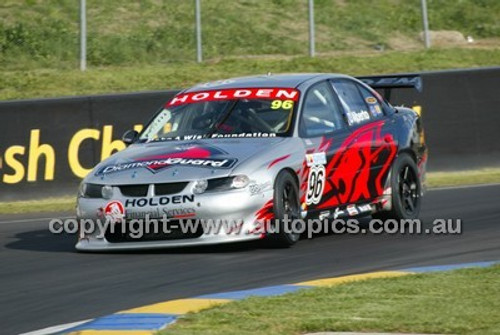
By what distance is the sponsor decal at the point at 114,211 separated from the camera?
10227 mm

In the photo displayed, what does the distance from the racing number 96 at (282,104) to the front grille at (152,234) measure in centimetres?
160

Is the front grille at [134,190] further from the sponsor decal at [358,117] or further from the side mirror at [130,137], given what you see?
the sponsor decal at [358,117]

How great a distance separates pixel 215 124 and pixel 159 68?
12.6 m

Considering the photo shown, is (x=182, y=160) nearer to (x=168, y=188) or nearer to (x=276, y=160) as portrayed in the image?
(x=168, y=188)

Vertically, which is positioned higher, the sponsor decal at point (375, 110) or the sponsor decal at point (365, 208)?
the sponsor decal at point (375, 110)

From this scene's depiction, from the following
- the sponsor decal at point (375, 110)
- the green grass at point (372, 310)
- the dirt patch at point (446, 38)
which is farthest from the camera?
the dirt patch at point (446, 38)

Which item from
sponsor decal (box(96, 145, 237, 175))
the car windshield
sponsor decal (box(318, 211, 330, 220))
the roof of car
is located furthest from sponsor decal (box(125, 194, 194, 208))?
the roof of car

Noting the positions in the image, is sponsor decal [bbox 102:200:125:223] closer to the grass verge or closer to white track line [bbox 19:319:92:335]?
white track line [bbox 19:319:92:335]

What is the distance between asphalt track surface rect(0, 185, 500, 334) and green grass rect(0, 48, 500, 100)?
9.81 m

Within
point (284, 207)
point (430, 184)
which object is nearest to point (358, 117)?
point (284, 207)

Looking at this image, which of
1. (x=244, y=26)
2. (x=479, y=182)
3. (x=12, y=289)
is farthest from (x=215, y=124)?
(x=244, y=26)

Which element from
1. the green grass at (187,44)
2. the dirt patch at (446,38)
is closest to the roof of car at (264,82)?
the green grass at (187,44)

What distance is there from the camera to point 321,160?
36.3ft

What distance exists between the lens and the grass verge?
15906 mm
